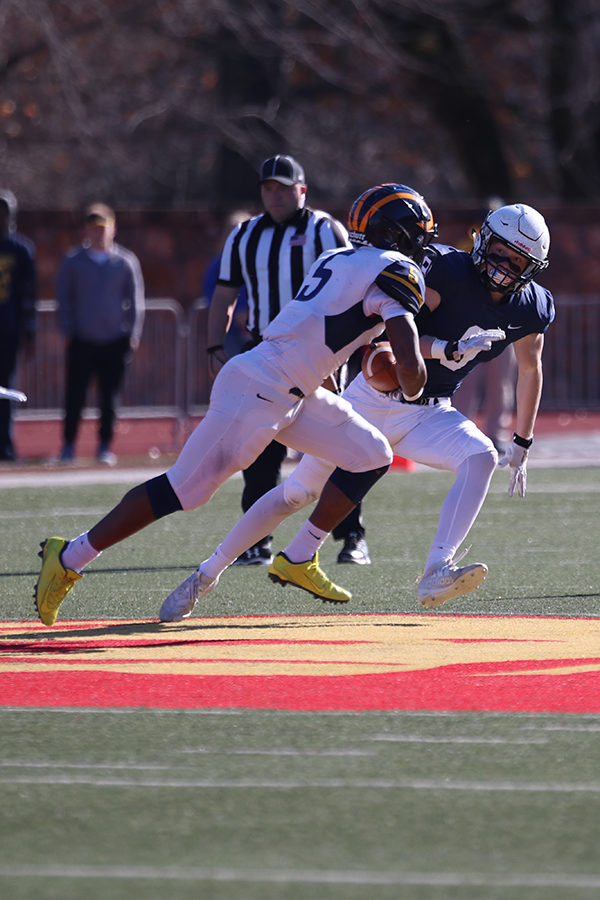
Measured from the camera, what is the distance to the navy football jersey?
21.3 ft

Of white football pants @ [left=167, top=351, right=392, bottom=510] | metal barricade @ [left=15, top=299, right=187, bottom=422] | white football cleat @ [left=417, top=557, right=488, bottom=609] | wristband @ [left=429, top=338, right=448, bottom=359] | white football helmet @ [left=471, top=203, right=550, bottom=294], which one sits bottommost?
metal barricade @ [left=15, top=299, right=187, bottom=422]

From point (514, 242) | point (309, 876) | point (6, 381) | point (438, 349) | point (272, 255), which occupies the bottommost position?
point (6, 381)

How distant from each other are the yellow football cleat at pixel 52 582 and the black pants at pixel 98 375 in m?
7.63

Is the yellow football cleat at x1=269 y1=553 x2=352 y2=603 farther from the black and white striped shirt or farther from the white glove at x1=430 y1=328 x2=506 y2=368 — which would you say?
the black and white striped shirt

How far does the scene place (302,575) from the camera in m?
6.46

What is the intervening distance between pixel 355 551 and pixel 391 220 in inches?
99.4

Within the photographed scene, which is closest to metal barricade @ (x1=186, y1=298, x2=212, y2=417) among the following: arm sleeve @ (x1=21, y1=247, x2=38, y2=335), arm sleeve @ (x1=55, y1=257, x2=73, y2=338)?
arm sleeve @ (x1=55, y1=257, x2=73, y2=338)

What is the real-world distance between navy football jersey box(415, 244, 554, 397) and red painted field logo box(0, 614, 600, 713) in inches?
41.8

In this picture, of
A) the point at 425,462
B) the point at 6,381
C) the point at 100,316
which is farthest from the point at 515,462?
the point at 6,381

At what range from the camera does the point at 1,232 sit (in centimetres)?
1337

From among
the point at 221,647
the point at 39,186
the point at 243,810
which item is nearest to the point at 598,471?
the point at 221,647

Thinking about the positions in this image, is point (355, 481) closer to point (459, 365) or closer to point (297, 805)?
point (459, 365)

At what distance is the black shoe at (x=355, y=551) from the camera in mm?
8141

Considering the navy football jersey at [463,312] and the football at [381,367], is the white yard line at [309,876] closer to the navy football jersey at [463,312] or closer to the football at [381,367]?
the football at [381,367]
